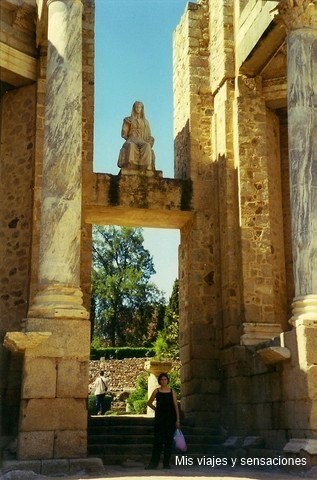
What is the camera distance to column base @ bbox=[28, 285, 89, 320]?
1016 cm

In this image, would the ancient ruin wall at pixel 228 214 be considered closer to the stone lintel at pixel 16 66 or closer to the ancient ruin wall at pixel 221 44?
the ancient ruin wall at pixel 221 44

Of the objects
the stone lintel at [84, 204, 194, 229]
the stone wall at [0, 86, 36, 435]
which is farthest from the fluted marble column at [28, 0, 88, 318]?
the stone lintel at [84, 204, 194, 229]

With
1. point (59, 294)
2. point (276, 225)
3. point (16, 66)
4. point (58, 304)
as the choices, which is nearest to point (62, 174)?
point (59, 294)

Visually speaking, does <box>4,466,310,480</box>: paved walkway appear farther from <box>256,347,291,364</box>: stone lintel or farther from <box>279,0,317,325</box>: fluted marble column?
<box>279,0,317,325</box>: fluted marble column

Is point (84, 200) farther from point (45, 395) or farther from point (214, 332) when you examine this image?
point (45, 395)

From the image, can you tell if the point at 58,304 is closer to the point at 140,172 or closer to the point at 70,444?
the point at 70,444

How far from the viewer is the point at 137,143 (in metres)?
15.8

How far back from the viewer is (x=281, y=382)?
11.2m

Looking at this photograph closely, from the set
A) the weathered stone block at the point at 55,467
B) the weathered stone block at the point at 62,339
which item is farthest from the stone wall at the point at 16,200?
the weathered stone block at the point at 55,467

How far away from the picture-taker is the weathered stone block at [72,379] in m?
9.71

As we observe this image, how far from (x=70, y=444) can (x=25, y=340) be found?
1.50m

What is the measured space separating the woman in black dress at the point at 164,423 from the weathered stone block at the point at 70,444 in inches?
40.1

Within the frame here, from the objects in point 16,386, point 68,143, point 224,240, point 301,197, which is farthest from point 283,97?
point 16,386

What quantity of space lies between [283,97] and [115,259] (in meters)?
37.2
